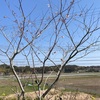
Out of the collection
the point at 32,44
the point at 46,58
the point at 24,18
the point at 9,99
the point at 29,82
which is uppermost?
the point at 24,18

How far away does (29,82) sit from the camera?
165 inches

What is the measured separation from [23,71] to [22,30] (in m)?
1.28

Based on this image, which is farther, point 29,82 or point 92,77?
point 92,77

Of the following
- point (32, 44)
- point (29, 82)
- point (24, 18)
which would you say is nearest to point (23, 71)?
point (29, 82)

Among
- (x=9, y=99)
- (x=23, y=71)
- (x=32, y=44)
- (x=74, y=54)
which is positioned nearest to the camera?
Answer: (x=74, y=54)

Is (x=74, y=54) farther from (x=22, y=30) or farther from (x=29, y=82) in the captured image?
(x=29, y=82)

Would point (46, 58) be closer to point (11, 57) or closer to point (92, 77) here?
point (11, 57)

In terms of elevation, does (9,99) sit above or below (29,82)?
below

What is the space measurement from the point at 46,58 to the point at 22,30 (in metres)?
0.54

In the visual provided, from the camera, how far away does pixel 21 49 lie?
337 cm

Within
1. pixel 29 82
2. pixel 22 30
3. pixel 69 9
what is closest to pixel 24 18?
pixel 22 30

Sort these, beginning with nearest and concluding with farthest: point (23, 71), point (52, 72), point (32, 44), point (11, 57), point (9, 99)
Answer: point (11, 57) < point (32, 44) < point (52, 72) < point (23, 71) < point (9, 99)

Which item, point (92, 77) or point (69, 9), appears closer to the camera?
point (69, 9)

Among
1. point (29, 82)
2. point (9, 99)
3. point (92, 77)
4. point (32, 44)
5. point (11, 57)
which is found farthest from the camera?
point (92, 77)
